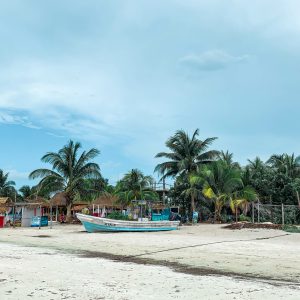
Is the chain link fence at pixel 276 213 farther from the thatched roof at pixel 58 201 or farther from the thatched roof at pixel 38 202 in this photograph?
the thatched roof at pixel 58 201

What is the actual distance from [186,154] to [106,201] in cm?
1157

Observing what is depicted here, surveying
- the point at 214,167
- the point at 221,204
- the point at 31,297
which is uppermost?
the point at 214,167

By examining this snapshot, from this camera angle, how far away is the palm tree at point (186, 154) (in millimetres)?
39531

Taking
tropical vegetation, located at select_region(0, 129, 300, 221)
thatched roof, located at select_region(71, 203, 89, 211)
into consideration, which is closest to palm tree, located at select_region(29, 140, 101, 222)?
tropical vegetation, located at select_region(0, 129, 300, 221)

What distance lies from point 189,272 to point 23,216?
96.9 feet

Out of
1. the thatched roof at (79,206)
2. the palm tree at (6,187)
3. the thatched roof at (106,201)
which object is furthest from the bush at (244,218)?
the palm tree at (6,187)

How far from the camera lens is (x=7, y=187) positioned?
72.7m

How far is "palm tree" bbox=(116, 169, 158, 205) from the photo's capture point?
139 ft

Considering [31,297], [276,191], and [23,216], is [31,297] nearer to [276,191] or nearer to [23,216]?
[23,216]

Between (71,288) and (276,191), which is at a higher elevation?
(276,191)

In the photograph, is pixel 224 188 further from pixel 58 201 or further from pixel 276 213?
pixel 58 201

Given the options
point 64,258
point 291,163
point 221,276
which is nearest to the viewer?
point 221,276

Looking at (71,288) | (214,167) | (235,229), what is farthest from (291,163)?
(71,288)

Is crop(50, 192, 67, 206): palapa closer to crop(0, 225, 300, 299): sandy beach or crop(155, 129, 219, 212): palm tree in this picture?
crop(155, 129, 219, 212): palm tree
